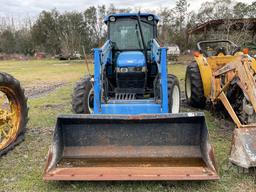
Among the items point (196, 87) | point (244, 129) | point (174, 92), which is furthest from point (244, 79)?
point (196, 87)

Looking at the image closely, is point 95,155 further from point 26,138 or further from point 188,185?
point 26,138

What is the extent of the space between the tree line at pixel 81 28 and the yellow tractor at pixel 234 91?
19886mm

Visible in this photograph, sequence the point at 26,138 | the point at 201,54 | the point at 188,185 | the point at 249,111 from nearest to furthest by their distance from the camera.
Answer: the point at 188,185 < the point at 249,111 < the point at 26,138 < the point at 201,54

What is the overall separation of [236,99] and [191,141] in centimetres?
235

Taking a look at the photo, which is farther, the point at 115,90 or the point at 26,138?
the point at 115,90

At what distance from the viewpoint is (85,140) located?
14.4ft

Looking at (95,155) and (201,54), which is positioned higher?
(201,54)

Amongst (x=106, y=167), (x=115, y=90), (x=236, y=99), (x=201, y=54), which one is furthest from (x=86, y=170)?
(x=201, y=54)

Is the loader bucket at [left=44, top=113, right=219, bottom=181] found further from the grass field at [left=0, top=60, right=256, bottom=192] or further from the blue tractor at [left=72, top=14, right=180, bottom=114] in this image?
the blue tractor at [left=72, top=14, right=180, bottom=114]

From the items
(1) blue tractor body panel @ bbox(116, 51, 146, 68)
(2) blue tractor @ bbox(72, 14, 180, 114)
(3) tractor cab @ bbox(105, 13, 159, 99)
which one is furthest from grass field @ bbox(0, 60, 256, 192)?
(1) blue tractor body panel @ bbox(116, 51, 146, 68)

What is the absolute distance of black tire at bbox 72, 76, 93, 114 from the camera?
612 centimetres

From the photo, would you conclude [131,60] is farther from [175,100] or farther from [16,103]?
[16,103]

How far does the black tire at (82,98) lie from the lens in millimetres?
6125

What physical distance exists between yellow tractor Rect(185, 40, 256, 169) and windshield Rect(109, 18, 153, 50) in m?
1.57
